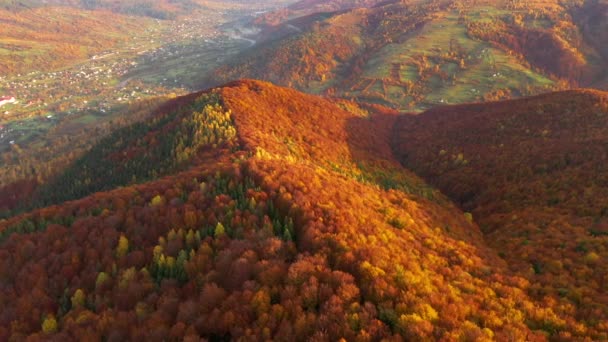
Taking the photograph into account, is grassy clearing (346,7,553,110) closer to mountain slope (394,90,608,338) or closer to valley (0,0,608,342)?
mountain slope (394,90,608,338)

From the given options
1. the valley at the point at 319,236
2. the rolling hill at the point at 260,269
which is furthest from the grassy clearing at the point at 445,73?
the rolling hill at the point at 260,269

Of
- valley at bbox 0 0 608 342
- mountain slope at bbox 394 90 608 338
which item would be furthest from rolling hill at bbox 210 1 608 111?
valley at bbox 0 0 608 342

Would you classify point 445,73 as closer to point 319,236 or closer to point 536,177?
point 536,177

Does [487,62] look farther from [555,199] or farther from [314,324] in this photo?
[314,324]

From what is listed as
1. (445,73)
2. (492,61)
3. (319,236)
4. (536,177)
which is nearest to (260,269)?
(319,236)

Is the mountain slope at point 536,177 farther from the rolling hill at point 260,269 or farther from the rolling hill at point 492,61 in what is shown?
the rolling hill at point 492,61
